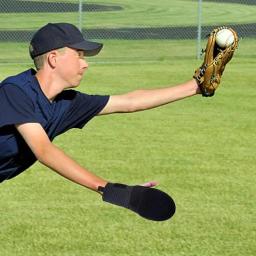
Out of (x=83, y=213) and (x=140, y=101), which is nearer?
(x=140, y=101)

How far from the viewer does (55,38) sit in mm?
5203

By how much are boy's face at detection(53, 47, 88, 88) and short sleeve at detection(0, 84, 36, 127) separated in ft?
0.82

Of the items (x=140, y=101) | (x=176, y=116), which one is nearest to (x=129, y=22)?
(x=176, y=116)

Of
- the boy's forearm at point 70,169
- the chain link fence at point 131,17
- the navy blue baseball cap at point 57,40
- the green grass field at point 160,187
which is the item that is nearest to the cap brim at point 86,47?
the navy blue baseball cap at point 57,40

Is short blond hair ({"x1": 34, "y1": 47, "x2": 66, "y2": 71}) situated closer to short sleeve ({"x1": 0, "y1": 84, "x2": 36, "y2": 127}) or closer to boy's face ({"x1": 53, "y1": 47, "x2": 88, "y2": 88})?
boy's face ({"x1": 53, "y1": 47, "x2": 88, "y2": 88})

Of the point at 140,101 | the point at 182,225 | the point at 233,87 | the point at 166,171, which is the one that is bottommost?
the point at 233,87

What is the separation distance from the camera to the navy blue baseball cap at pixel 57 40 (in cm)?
519

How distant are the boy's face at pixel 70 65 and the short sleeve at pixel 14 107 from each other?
0.25m

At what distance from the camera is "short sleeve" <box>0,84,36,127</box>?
5000 millimetres

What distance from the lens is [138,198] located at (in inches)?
183

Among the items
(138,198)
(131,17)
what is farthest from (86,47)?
(131,17)

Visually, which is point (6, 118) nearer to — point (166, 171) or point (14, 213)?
point (14, 213)

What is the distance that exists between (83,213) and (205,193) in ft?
4.93

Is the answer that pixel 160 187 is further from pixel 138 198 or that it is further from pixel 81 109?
pixel 138 198
